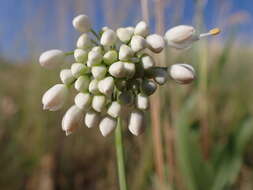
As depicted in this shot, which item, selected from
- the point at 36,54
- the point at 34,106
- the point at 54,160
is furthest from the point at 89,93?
the point at 36,54

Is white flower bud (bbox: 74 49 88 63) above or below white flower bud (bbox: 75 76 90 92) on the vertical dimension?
above

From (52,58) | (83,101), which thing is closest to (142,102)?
(83,101)

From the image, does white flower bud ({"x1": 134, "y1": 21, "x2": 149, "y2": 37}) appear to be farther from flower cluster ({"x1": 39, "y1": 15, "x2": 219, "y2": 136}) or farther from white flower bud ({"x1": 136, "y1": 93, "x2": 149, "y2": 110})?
white flower bud ({"x1": 136, "y1": 93, "x2": 149, "y2": 110})

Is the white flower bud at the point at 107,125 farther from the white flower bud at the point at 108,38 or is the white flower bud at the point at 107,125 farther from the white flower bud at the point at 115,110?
the white flower bud at the point at 108,38

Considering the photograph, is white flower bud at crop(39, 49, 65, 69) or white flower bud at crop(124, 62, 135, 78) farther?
white flower bud at crop(39, 49, 65, 69)

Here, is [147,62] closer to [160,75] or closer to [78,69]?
[160,75]

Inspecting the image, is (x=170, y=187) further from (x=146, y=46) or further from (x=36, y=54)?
(x=36, y=54)

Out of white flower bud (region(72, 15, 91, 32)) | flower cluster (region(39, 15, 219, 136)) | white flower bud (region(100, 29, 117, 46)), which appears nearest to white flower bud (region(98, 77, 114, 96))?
flower cluster (region(39, 15, 219, 136))
